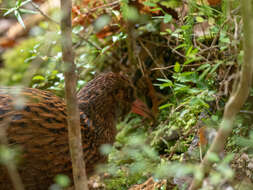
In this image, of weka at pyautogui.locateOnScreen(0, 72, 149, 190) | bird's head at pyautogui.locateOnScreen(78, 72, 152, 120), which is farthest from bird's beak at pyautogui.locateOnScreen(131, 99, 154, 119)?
weka at pyautogui.locateOnScreen(0, 72, 149, 190)

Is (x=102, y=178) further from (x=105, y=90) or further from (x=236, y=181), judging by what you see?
(x=236, y=181)

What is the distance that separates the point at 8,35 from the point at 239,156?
13.2 feet

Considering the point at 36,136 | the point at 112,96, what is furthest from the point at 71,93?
the point at 112,96

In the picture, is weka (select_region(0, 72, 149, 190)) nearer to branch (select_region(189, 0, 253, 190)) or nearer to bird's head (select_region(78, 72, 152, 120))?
bird's head (select_region(78, 72, 152, 120))

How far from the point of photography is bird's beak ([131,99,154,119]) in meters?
3.36

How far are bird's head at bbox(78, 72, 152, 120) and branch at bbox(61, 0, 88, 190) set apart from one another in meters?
1.13

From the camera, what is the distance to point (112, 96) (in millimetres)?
3020

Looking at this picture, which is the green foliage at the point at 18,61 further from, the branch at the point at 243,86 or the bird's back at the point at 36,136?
the branch at the point at 243,86

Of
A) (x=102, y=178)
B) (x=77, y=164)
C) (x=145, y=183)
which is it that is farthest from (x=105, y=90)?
(x=77, y=164)

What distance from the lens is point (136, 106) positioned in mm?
3359

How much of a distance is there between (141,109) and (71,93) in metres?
1.89

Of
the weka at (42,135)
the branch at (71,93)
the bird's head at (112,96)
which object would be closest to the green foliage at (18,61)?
the bird's head at (112,96)

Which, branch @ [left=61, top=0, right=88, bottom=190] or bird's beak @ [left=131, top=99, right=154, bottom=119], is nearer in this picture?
branch @ [left=61, top=0, right=88, bottom=190]

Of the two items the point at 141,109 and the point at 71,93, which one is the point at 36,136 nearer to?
the point at 71,93
